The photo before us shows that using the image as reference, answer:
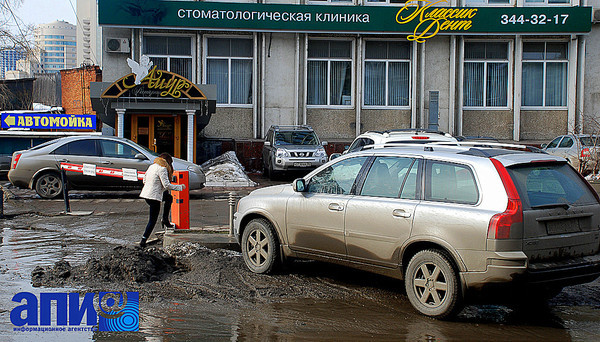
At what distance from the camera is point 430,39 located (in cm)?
2714

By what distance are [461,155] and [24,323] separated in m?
4.54

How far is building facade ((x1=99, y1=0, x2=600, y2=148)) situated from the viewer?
2619 cm

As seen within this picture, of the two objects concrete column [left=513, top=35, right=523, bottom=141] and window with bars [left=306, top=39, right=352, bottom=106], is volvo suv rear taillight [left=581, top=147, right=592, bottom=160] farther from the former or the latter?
window with bars [left=306, top=39, right=352, bottom=106]

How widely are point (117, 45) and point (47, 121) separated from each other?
198 inches

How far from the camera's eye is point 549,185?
613cm

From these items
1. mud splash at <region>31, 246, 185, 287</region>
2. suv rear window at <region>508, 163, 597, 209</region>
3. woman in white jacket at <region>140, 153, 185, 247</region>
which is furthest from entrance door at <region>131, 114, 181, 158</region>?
suv rear window at <region>508, 163, 597, 209</region>

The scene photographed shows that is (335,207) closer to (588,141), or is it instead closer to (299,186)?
(299,186)

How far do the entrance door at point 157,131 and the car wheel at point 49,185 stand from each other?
767cm

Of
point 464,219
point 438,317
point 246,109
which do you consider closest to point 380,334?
point 438,317

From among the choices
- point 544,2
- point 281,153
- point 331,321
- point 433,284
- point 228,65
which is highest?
point 544,2

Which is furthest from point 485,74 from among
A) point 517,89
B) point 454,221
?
point 454,221

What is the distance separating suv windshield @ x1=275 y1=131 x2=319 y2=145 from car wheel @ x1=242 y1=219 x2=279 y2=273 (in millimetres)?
13294

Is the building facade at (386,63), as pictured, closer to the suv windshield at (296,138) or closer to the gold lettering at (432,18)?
the gold lettering at (432,18)

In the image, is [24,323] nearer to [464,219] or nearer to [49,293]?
[49,293]
